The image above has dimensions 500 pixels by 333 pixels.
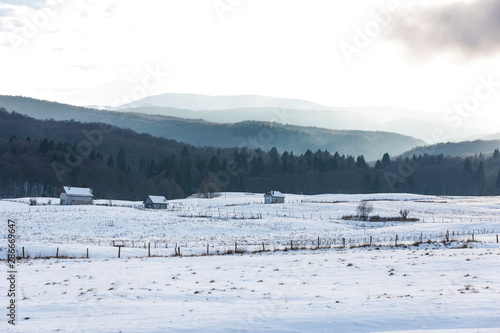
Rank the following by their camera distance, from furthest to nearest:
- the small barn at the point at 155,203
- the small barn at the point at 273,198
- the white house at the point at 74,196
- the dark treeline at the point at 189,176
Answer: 1. the dark treeline at the point at 189,176
2. the small barn at the point at 273,198
3. the white house at the point at 74,196
4. the small barn at the point at 155,203

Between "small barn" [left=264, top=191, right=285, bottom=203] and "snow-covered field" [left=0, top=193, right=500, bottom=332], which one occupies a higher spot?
"snow-covered field" [left=0, top=193, right=500, bottom=332]

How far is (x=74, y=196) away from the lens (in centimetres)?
10194

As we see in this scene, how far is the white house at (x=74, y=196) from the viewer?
101m

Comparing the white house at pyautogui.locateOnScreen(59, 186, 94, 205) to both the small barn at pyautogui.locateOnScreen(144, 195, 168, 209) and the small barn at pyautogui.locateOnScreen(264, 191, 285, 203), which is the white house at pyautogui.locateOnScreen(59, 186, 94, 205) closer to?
the small barn at pyautogui.locateOnScreen(144, 195, 168, 209)

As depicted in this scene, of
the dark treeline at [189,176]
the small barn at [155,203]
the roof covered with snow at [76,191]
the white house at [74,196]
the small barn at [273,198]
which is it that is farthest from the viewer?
the dark treeline at [189,176]

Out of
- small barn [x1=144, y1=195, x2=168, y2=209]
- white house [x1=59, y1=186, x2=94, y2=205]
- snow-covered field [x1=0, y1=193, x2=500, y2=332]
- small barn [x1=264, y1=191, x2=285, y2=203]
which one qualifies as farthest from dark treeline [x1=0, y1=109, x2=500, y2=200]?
snow-covered field [x1=0, y1=193, x2=500, y2=332]

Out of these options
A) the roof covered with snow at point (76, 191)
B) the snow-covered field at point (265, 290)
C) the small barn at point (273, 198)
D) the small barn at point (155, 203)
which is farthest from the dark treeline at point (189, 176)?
the snow-covered field at point (265, 290)

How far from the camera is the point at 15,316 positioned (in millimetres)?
15531

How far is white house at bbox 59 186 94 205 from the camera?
10112 cm

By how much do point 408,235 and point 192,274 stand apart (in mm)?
31774

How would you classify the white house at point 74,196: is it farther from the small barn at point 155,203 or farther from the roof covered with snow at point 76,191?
the small barn at point 155,203

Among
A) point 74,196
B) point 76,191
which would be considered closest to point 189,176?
point 76,191

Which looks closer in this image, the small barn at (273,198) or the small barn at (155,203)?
the small barn at (155,203)

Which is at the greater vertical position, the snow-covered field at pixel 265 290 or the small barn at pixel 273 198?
the snow-covered field at pixel 265 290
